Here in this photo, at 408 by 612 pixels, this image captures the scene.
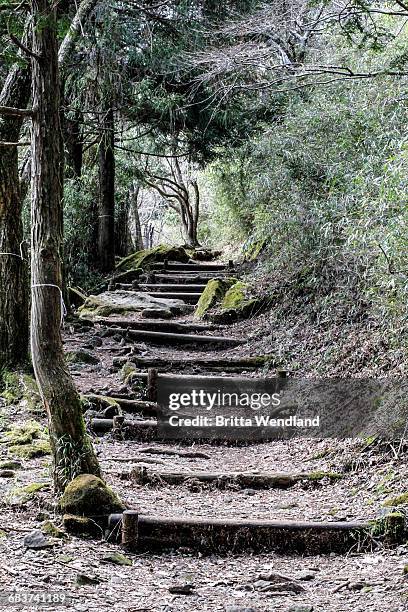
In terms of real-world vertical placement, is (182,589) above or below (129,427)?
below

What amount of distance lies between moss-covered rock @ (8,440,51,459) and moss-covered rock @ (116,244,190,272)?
1026cm

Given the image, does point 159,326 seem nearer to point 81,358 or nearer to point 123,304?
point 123,304

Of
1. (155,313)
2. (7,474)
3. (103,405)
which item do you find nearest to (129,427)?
(103,405)

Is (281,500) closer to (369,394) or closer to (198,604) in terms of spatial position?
(369,394)

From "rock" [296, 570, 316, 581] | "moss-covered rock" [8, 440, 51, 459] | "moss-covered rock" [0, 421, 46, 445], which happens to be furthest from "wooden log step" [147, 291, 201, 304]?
"rock" [296, 570, 316, 581]

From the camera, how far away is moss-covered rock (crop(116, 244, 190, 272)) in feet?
53.4

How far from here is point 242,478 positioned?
5609 mm

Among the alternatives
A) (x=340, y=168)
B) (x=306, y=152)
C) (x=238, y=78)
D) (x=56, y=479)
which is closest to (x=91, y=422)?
(x=56, y=479)

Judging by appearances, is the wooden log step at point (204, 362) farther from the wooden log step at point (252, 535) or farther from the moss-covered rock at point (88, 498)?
the moss-covered rock at point (88, 498)

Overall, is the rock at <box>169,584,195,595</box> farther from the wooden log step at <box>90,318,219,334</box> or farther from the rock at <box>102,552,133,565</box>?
the wooden log step at <box>90,318,219,334</box>

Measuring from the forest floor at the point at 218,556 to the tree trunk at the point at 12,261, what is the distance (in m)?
0.78

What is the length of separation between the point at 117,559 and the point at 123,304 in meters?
8.90

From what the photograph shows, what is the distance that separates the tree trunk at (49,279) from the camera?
4.50 m

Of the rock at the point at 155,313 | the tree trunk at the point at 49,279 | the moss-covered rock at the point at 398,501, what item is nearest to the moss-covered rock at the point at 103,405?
the tree trunk at the point at 49,279
